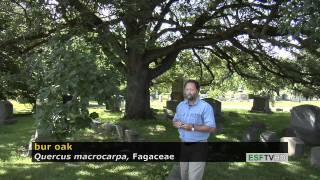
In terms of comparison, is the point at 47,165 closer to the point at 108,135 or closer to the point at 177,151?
the point at 177,151

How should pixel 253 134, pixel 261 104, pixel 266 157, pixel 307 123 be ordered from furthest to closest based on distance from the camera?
pixel 261 104 < pixel 307 123 < pixel 253 134 < pixel 266 157

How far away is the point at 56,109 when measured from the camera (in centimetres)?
686

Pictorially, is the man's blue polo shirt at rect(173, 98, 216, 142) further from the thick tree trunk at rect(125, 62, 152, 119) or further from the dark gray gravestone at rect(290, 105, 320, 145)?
the thick tree trunk at rect(125, 62, 152, 119)

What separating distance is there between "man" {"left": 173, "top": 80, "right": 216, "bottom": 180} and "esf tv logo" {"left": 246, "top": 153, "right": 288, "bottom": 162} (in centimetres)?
378

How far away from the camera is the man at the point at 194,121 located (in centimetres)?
578

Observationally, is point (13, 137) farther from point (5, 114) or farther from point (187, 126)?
point (187, 126)

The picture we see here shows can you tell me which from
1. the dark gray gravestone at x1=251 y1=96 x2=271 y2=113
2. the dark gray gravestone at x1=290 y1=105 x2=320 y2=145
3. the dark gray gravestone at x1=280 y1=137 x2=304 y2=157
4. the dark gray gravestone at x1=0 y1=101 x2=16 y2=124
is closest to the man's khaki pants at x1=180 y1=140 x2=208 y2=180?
the dark gray gravestone at x1=280 y1=137 x2=304 y2=157

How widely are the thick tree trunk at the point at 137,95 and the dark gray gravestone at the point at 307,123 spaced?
21.3 ft

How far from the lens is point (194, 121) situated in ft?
19.1

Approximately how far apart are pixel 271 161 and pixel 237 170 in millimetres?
1254

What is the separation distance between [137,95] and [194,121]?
12.2 meters

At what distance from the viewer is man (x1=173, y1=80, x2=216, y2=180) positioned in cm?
578

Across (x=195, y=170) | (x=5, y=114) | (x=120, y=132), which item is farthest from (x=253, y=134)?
(x=5, y=114)

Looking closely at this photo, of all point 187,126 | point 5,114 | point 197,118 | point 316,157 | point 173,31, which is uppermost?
point 173,31
